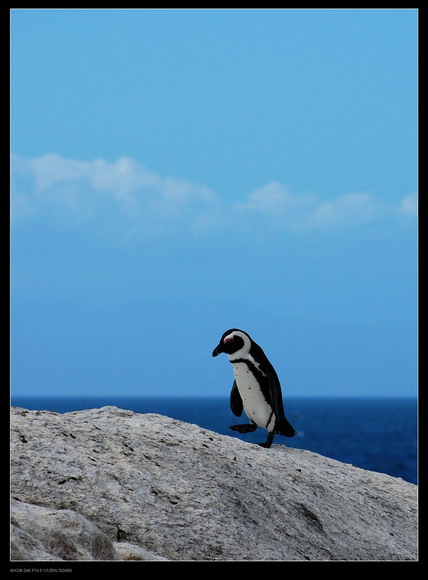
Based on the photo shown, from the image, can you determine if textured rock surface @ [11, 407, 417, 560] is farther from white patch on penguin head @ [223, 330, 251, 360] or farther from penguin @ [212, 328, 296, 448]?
white patch on penguin head @ [223, 330, 251, 360]

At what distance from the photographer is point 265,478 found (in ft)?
24.8

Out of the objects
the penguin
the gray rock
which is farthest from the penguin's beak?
the gray rock

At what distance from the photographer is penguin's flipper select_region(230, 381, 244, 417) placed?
9511mm

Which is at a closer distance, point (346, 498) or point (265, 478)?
point (265, 478)

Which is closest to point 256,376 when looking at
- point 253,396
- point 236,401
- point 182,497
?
point 253,396

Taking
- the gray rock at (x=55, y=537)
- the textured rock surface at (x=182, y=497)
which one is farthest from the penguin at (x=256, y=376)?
the gray rock at (x=55, y=537)

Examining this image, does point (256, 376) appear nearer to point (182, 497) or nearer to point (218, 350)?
point (218, 350)

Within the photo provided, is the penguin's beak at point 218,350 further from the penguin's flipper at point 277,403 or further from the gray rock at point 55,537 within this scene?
the gray rock at point 55,537

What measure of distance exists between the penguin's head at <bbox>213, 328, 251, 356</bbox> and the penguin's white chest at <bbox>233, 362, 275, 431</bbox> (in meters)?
0.16

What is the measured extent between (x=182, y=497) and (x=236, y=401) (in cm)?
297

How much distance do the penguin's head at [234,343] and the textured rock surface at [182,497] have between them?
96 centimetres

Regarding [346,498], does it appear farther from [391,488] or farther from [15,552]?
[15,552]
